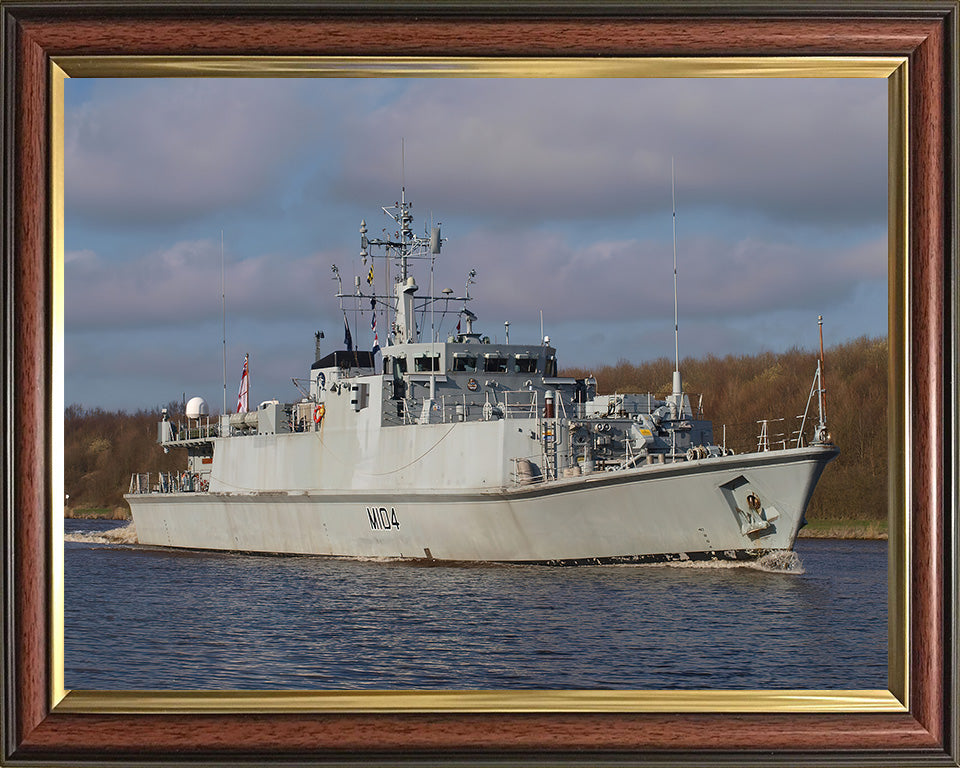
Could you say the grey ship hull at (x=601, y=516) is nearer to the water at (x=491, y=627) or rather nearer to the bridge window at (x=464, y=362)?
the water at (x=491, y=627)

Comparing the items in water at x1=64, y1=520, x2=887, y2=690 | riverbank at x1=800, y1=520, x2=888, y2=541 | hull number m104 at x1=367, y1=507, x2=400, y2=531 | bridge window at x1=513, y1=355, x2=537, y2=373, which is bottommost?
water at x1=64, y1=520, x2=887, y2=690

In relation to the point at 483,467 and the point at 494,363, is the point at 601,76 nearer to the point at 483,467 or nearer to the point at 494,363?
the point at 483,467

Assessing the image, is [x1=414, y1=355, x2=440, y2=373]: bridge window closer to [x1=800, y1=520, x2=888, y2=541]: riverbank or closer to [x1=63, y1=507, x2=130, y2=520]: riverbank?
[x1=63, y1=507, x2=130, y2=520]: riverbank

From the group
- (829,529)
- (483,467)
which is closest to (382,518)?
(483,467)

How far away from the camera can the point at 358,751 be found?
5.84 m

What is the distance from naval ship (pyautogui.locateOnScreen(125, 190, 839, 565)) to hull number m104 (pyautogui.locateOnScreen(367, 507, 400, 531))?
40mm

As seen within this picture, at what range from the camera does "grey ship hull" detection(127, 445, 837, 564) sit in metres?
20.5

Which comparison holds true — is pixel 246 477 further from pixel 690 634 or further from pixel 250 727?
pixel 250 727

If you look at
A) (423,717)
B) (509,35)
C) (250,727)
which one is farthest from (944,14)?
(250,727)

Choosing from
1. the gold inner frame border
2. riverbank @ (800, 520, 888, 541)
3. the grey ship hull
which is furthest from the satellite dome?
the gold inner frame border

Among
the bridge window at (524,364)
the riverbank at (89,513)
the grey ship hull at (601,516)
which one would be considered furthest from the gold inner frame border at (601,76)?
the bridge window at (524,364)

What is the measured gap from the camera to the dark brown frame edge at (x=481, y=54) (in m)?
5.96

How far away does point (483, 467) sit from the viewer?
24.0 m

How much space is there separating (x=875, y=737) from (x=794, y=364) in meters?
7.43
